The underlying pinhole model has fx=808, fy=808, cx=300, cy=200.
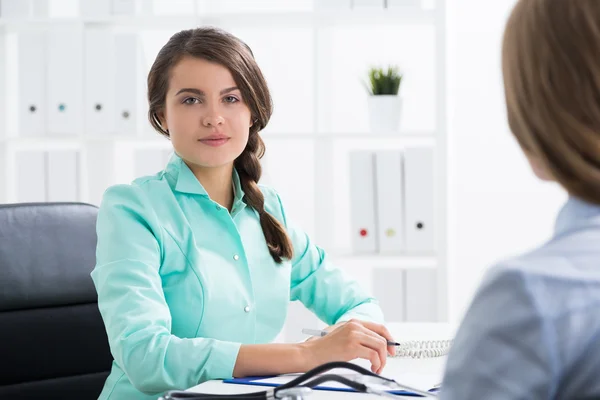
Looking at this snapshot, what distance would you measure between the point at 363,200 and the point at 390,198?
0.10 metres

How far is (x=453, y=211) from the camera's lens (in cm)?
319

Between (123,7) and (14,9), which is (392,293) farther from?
(14,9)

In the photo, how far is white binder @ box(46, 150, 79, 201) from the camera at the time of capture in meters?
3.09

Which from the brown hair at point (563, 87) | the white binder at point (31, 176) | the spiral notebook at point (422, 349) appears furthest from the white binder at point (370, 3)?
the brown hair at point (563, 87)

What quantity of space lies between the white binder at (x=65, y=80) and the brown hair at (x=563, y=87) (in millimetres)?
2727

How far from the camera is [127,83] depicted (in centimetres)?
306

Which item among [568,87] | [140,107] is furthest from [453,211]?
[568,87]

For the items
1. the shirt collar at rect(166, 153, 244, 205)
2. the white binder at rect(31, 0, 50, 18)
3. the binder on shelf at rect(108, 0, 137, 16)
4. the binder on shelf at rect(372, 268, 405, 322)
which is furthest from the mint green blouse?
the white binder at rect(31, 0, 50, 18)

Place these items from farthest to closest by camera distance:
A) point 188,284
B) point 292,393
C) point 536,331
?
1. point 188,284
2. point 292,393
3. point 536,331

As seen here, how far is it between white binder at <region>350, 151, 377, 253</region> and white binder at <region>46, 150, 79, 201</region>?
1061 millimetres

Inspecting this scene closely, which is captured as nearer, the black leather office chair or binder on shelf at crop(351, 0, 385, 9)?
the black leather office chair

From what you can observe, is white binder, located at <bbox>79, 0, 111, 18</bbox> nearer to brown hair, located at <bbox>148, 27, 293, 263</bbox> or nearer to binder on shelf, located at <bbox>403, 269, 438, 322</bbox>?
binder on shelf, located at <bbox>403, 269, 438, 322</bbox>

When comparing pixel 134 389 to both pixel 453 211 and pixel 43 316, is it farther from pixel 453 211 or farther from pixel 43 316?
pixel 453 211

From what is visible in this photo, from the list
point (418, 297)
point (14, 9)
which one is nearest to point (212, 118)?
point (418, 297)
